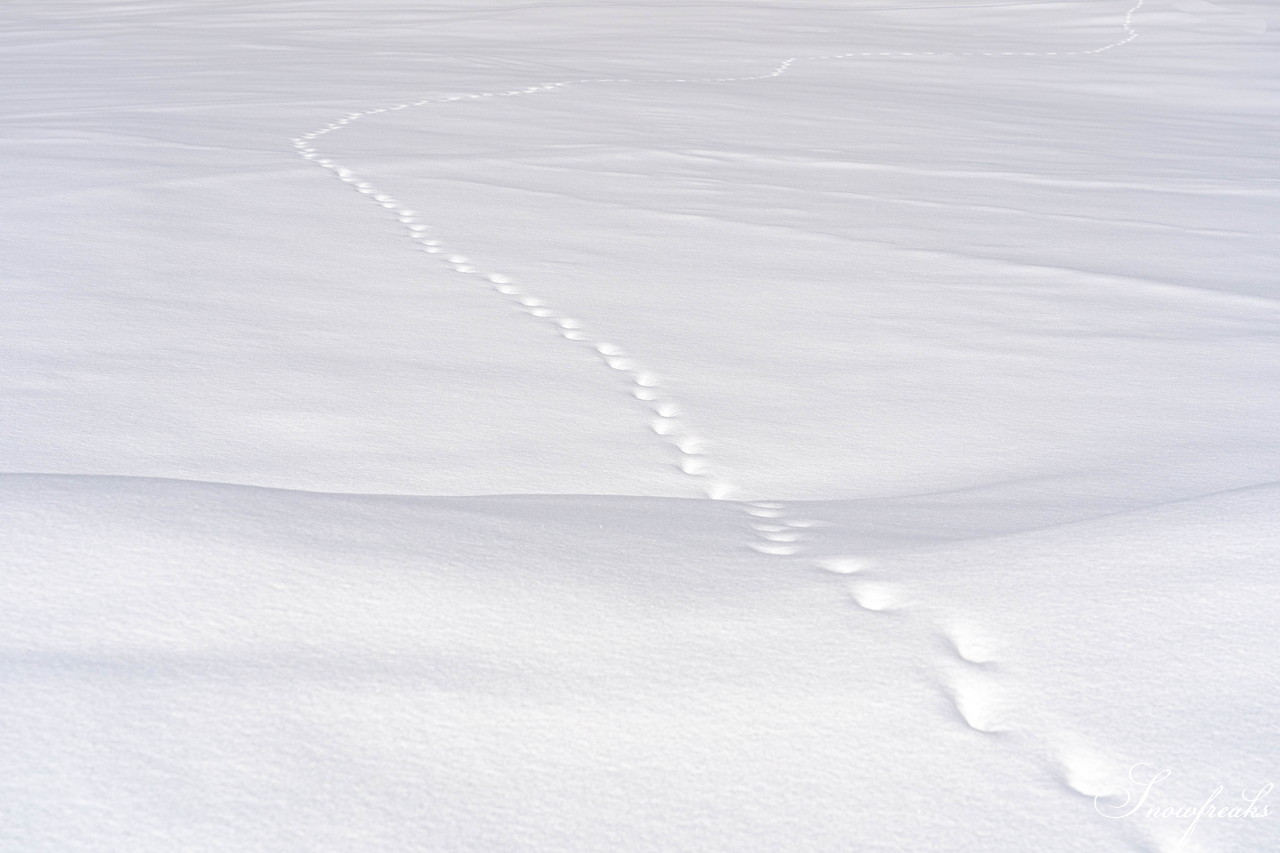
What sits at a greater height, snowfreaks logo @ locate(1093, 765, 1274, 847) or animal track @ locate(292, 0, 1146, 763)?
animal track @ locate(292, 0, 1146, 763)

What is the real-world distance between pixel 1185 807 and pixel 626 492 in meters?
0.85

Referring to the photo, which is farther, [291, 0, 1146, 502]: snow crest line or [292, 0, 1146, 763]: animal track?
[291, 0, 1146, 502]: snow crest line

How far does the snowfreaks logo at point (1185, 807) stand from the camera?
1.10 m

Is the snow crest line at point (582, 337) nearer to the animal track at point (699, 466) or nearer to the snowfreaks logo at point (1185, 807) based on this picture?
the animal track at point (699, 466)

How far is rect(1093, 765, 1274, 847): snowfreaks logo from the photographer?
43.1 inches

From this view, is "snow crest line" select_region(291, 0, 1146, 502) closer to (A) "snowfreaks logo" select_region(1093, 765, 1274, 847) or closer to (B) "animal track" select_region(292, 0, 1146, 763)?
(B) "animal track" select_region(292, 0, 1146, 763)

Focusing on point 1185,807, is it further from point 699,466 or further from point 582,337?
point 582,337

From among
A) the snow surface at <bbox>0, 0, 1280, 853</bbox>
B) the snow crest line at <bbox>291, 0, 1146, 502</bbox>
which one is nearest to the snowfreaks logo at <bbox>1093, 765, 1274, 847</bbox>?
the snow surface at <bbox>0, 0, 1280, 853</bbox>

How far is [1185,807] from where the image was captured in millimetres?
1106

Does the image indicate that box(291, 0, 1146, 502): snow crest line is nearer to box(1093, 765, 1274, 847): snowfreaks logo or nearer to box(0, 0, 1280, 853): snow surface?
box(0, 0, 1280, 853): snow surface

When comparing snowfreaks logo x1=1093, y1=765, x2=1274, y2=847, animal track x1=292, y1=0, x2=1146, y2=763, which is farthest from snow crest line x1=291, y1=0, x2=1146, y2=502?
snowfreaks logo x1=1093, y1=765, x2=1274, y2=847

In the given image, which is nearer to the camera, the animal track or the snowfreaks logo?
the snowfreaks logo

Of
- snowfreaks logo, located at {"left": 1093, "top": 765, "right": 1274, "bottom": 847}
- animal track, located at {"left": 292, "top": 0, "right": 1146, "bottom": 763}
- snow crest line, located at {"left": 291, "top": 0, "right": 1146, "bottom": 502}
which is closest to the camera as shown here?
snowfreaks logo, located at {"left": 1093, "top": 765, "right": 1274, "bottom": 847}

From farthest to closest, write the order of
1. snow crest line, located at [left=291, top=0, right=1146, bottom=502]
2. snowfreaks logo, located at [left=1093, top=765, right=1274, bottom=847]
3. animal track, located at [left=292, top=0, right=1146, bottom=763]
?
snow crest line, located at [left=291, top=0, right=1146, bottom=502] < animal track, located at [left=292, top=0, right=1146, bottom=763] < snowfreaks logo, located at [left=1093, top=765, right=1274, bottom=847]
